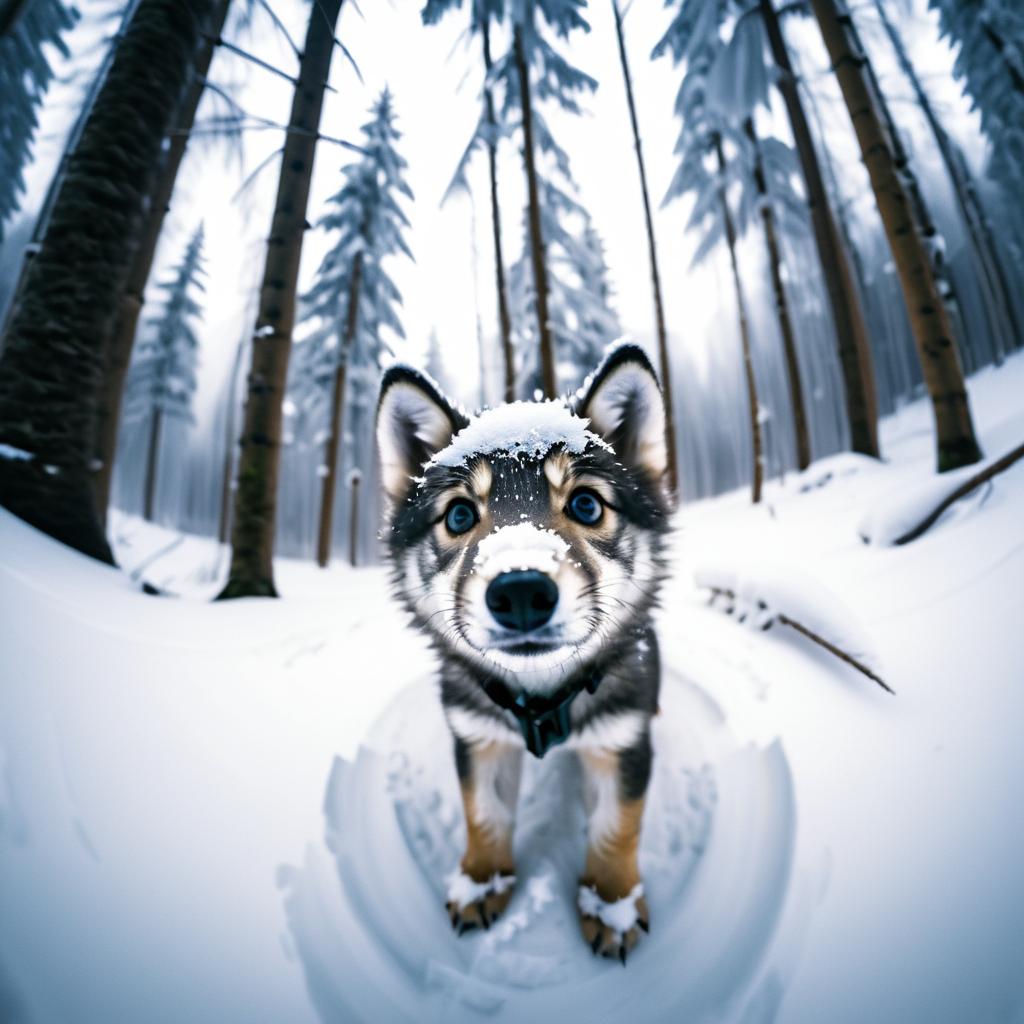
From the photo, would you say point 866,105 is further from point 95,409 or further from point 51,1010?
point 51,1010

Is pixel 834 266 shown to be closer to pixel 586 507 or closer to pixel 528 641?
pixel 586 507

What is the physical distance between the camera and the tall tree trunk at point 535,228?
308cm

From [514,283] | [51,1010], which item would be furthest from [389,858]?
[514,283]

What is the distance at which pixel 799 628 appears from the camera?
2.12 m

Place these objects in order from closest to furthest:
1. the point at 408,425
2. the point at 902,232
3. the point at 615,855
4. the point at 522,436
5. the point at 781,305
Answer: the point at 615,855 < the point at 522,436 < the point at 408,425 < the point at 902,232 < the point at 781,305

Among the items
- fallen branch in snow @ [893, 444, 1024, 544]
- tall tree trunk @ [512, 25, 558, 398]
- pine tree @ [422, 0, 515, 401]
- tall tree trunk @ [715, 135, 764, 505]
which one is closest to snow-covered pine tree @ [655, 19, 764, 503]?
tall tree trunk @ [715, 135, 764, 505]

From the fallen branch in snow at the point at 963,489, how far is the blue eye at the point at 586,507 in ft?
6.97

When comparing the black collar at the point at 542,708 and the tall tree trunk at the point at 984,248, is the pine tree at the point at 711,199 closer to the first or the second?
the tall tree trunk at the point at 984,248

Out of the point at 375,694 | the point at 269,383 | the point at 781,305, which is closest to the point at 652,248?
the point at 781,305

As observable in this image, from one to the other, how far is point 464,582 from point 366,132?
2.50 m

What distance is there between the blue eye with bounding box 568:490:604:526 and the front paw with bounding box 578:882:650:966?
121 centimetres

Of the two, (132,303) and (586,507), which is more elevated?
(132,303)

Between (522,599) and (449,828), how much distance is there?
1.20 metres

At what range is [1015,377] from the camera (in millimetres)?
4145
